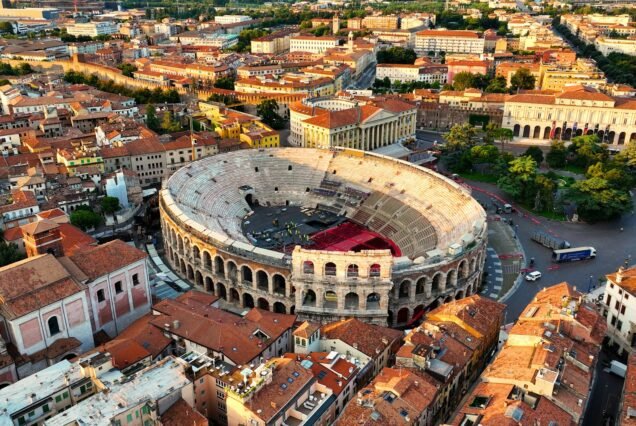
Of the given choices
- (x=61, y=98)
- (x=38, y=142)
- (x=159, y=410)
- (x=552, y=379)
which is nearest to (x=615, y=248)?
(x=552, y=379)

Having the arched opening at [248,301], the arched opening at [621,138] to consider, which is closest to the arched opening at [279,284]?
the arched opening at [248,301]

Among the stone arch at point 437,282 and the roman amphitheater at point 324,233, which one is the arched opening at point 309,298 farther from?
the stone arch at point 437,282

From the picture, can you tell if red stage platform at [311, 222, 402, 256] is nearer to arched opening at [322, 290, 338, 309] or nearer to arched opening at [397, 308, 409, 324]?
arched opening at [397, 308, 409, 324]

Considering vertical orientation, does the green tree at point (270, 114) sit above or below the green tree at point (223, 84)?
below

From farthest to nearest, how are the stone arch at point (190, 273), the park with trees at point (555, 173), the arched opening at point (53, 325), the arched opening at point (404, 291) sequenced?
the park with trees at point (555, 173), the stone arch at point (190, 273), the arched opening at point (404, 291), the arched opening at point (53, 325)

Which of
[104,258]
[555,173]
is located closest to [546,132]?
[555,173]

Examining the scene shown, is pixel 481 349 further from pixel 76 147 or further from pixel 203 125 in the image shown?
pixel 203 125
